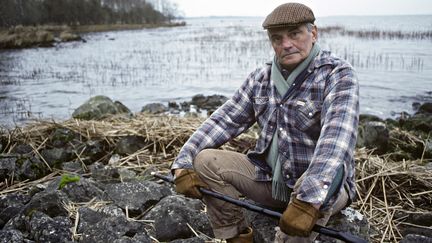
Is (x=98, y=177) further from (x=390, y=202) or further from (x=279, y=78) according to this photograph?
(x=390, y=202)

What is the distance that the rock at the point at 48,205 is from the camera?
11.9 ft

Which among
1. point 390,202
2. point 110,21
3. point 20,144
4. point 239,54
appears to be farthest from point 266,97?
point 110,21

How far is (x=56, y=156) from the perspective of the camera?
17.5ft

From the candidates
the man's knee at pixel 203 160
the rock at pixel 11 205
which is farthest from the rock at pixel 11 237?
the man's knee at pixel 203 160

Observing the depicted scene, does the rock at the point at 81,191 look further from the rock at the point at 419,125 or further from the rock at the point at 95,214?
the rock at the point at 419,125

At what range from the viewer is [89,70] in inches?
776

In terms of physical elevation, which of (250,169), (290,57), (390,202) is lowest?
(390,202)

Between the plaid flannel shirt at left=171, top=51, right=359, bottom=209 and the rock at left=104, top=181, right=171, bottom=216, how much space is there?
102cm

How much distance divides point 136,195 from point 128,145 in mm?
1750

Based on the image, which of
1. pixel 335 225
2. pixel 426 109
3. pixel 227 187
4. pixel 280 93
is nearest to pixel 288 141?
pixel 280 93

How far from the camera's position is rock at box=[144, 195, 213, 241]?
3373 millimetres

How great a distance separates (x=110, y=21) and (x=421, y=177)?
6897 cm

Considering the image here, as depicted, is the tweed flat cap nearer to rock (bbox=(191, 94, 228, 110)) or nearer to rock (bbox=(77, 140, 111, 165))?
rock (bbox=(77, 140, 111, 165))

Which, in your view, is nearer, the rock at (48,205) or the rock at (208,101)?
the rock at (48,205)
